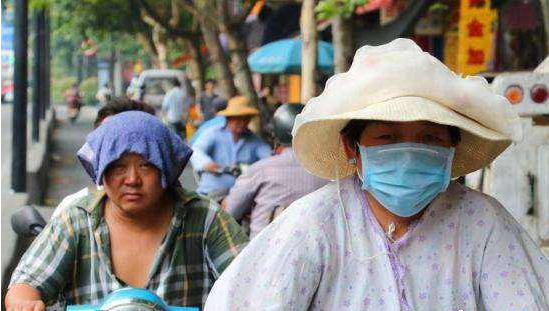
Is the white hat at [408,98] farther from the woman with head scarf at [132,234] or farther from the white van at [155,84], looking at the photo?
the white van at [155,84]

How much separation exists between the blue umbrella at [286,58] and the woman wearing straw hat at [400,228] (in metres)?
16.2

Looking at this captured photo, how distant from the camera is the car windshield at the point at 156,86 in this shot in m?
31.4

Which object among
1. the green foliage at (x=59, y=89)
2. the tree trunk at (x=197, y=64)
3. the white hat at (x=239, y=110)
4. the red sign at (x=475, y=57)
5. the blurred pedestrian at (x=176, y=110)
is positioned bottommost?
the green foliage at (x=59, y=89)

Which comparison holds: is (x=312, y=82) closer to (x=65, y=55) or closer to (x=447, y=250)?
(x=447, y=250)

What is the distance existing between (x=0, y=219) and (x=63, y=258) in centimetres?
515

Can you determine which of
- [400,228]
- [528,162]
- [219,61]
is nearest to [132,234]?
[400,228]

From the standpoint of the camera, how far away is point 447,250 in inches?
105

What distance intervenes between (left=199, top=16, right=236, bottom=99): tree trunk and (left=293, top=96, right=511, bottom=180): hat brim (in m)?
15.5

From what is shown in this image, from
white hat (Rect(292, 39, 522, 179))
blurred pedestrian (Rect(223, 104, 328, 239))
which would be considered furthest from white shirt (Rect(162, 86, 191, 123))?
white hat (Rect(292, 39, 522, 179))

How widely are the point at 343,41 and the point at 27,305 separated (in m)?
8.75

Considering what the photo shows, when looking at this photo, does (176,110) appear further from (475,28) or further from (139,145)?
(139,145)


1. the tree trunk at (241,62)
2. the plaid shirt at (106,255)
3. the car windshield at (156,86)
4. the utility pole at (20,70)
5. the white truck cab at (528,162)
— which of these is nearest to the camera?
the plaid shirt at (106,255)

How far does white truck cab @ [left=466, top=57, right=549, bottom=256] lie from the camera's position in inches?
264

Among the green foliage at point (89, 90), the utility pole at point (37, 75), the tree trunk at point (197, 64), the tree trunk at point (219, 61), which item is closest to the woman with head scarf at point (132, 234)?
the utility pole at point (37, 75)
